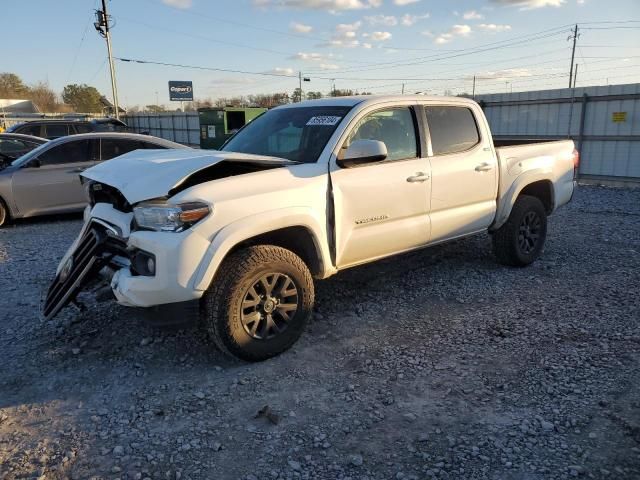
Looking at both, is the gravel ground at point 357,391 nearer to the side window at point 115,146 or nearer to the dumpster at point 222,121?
the side window at point 115,146

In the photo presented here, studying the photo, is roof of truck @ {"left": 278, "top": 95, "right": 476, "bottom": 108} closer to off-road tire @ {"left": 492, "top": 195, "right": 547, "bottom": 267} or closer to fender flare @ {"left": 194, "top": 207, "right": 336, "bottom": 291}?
fender flare @ {"left": 194, "top": 207, "right": 336, "bottom": 291}

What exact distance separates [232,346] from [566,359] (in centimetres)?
239

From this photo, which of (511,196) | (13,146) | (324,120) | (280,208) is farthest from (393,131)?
(13,146)

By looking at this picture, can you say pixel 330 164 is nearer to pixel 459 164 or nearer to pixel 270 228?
pixel 270 228

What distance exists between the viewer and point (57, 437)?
2.88 meters

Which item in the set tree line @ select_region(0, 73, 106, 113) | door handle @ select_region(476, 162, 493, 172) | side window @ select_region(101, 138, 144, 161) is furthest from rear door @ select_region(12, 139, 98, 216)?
tree line @ select_region(0, 73, 106, 113)

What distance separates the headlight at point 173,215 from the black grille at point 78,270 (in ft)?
2.15

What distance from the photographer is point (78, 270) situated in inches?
150

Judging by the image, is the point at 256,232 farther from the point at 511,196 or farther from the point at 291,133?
the point at 511,196

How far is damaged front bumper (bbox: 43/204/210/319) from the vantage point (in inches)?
126

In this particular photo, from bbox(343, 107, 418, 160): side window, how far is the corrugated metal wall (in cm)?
1000

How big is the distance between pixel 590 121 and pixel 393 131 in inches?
422

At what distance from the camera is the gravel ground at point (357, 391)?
2670mm

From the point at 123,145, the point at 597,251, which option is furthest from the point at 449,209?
the point at 123,145
